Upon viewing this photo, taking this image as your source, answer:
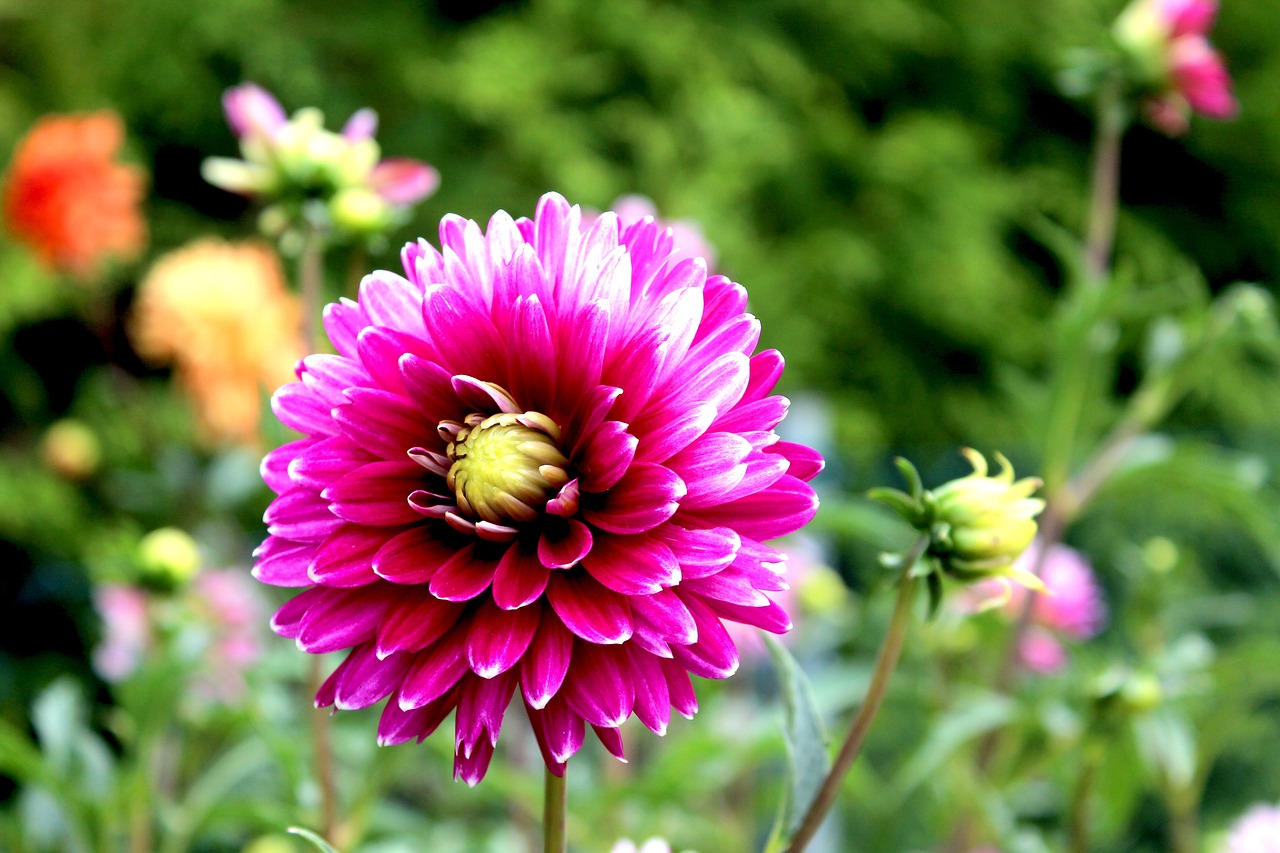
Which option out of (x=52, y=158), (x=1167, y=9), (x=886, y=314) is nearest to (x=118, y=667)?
(x=52, y=158)

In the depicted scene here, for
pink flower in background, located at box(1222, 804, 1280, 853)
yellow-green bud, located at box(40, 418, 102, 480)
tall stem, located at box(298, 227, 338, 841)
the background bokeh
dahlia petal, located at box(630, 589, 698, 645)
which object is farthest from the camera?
yellow-green bud, located at box(40, 418, 102, 480)

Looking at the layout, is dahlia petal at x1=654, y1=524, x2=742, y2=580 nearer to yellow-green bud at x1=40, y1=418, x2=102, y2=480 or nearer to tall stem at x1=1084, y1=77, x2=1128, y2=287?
tall stem at x1=1084, y1=77, x2=1128, y2=287

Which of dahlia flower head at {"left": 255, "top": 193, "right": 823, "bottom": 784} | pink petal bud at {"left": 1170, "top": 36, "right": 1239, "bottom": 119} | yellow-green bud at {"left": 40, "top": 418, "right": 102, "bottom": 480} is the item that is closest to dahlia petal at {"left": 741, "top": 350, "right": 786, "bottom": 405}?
dahlia flower head at {"left": 255, "top": 193, "right": 823, "bottom": 784}

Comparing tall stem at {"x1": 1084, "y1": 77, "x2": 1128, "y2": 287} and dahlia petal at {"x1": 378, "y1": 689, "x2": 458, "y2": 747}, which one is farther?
tall stem at {"x1": 1084, "y1": 77, "x2": 1128, "y2": 287}

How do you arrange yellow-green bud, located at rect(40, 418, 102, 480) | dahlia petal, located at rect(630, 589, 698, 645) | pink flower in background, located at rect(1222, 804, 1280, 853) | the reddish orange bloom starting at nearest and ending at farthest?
dahlia petal, located at rect(630, 589, 698, 645) < pink flower in background, located at rect(1222, 804, 1280, 853) < the reddish orange bloom < yellow-green bud, located at rect(40, 418, 102, 480)

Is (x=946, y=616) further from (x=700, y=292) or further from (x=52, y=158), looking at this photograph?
(x=52, y=158)
